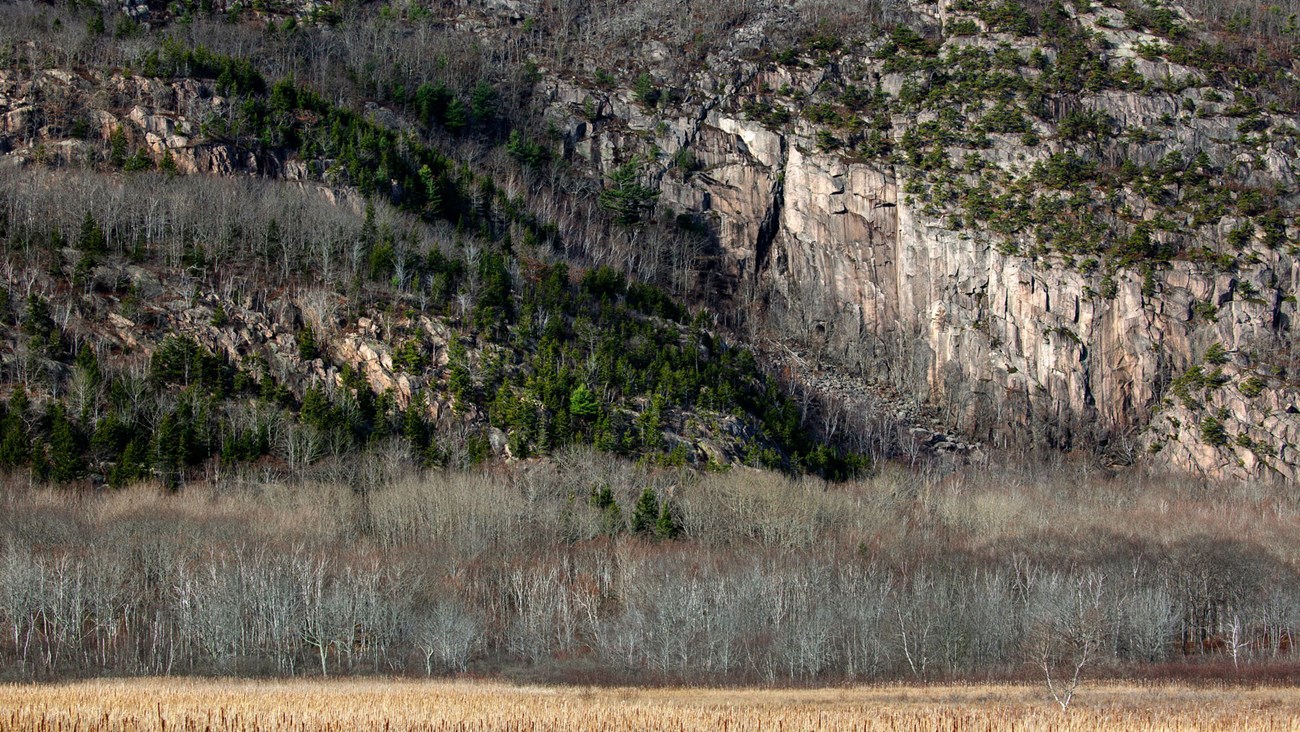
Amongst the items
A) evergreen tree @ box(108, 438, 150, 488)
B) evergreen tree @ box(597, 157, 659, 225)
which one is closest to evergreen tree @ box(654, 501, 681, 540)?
evergreen tree @ box(108, 438, 150, 488)

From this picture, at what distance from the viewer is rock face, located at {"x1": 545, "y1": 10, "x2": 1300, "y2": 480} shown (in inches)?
4242

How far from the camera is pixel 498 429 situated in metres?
88.0

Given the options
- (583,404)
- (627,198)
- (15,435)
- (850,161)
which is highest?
(850,161)

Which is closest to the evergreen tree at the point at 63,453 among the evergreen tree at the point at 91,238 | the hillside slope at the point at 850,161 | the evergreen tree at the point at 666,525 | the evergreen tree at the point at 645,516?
the evergreen tree at the point at 91,238

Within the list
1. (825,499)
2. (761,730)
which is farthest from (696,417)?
(761,730)

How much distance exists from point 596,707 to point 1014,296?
77055mm

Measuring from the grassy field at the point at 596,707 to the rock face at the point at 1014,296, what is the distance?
5503 cm

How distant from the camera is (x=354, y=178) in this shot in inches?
4274

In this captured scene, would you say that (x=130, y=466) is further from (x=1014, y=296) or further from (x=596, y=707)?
(x=1014, y=296)

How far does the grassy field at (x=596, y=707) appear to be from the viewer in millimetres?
40625

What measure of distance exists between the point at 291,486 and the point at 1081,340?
224ft

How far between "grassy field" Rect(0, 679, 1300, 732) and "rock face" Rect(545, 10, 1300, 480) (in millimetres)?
55028

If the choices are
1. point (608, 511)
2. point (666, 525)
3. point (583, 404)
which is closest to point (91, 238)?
point (583, 404)

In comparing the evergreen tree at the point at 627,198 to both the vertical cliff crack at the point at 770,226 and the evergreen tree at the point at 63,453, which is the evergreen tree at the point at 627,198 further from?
the evergreen tree at the point at 63,453
